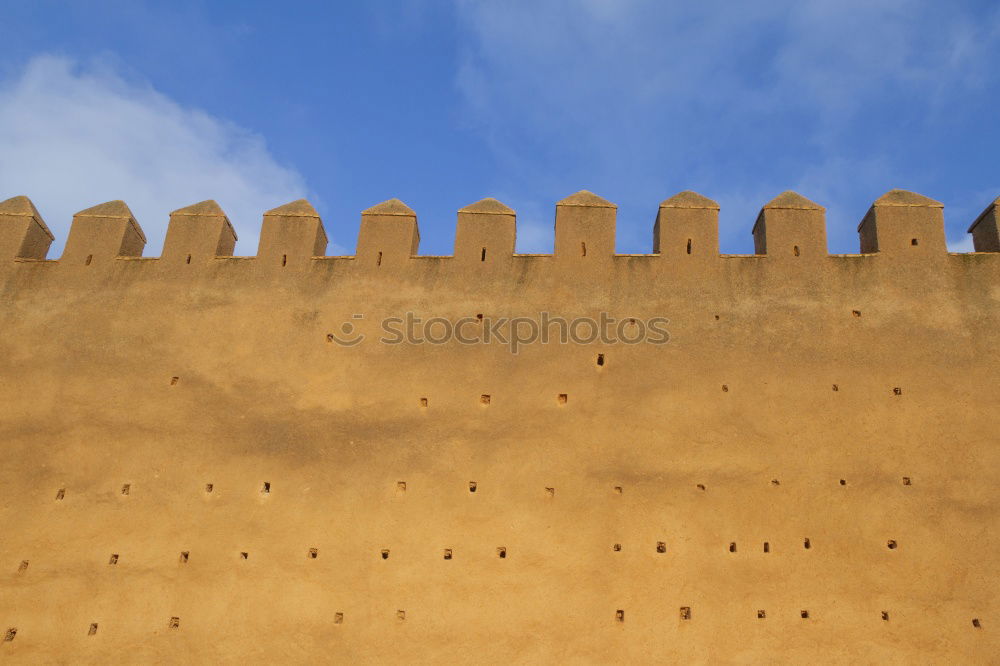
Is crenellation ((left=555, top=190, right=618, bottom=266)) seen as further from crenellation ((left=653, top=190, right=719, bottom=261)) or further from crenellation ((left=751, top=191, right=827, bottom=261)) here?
crenellation ((left=751, top=191, right=827, bottom=261))

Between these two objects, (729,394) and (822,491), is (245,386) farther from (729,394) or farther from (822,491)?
(822,491)

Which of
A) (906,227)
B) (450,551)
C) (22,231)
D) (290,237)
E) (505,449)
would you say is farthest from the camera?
(22,231)

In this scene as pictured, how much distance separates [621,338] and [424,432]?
2.49 metres

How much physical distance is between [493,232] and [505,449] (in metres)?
2.84

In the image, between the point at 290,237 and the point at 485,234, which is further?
the point at 290,237

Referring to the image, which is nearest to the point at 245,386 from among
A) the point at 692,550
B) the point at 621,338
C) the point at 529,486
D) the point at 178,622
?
the point at 178,622

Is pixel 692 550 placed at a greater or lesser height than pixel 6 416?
lesser

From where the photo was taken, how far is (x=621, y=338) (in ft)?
29.3

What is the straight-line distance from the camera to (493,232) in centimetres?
969

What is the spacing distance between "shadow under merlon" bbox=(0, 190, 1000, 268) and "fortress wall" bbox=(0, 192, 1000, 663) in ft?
0.14

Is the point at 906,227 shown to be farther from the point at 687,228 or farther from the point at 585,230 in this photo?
the point at 585,230

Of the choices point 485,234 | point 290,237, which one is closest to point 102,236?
point 290,237

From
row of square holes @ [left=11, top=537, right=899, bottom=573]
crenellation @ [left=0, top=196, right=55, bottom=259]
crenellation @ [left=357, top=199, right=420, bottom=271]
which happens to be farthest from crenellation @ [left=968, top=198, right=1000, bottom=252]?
crenellation @ [left=0, top=196, right=55, bottom=259]

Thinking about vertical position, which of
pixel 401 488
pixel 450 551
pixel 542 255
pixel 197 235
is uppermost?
pixel 197 235
